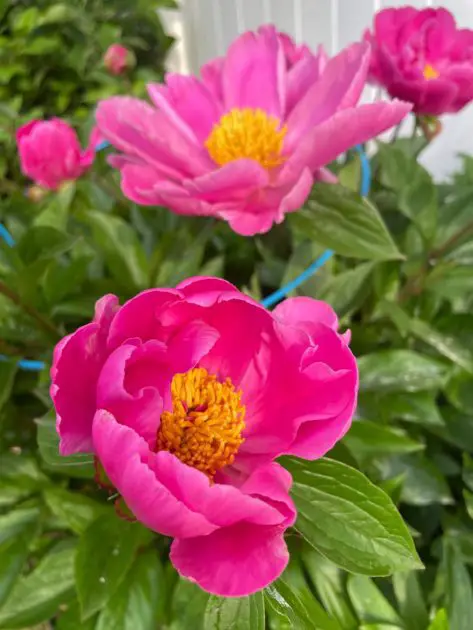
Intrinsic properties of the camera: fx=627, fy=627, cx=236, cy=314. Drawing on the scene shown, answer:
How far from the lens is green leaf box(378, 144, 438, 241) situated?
2.22ft

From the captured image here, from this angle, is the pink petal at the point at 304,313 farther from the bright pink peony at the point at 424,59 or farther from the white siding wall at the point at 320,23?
the white siding wall at the point at 320,23

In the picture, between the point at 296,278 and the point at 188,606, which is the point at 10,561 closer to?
the point at 188,606

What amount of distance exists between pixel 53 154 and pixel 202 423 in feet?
1.65

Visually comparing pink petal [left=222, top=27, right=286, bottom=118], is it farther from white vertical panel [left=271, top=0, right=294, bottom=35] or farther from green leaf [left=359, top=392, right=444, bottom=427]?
white vertical panel [left=271, top=0, right=294, bottom=35]

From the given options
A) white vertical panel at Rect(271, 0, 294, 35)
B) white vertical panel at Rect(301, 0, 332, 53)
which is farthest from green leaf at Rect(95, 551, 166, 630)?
white vertical panel at Rect(271, 0, 294, 35)

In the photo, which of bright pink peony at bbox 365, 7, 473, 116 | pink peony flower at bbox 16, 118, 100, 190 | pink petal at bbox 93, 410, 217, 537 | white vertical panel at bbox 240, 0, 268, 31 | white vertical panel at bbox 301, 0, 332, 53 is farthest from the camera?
white vertical panel at bbox 240, 0, 268, 31

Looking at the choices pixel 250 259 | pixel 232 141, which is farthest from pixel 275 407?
pixel 250 259

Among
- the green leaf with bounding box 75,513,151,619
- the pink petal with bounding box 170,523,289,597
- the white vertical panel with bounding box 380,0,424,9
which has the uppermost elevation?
the white vertical panel with bounding box 380,0,424,9

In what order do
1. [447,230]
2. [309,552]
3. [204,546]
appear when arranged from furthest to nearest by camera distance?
[447,230] < [309,552] < [204,546]

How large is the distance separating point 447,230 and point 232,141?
10.6 inches

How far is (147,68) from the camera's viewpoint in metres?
1.77

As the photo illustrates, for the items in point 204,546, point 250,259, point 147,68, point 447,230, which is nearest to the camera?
point 204,546

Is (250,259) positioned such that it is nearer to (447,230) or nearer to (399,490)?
(447,230)

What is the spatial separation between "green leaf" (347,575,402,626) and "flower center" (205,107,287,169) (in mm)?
386
